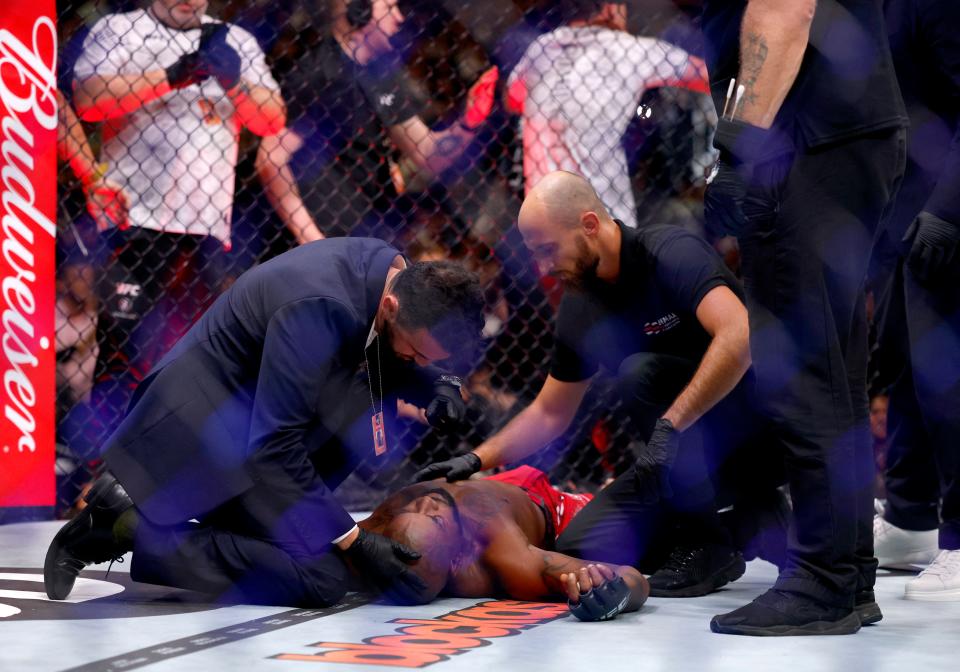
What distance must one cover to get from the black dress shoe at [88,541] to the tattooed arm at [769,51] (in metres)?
1.32

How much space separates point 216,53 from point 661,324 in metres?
1.54

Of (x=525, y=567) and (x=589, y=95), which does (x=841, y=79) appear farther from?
(x=589, y=95)

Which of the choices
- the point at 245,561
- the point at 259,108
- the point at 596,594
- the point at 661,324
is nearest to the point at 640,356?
the point at 661,324

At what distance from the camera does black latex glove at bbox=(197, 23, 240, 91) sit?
3277 mm

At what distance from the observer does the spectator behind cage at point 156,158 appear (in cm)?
326

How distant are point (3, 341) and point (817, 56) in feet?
7.11

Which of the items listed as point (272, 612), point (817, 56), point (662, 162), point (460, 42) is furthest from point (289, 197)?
point (817, 56)

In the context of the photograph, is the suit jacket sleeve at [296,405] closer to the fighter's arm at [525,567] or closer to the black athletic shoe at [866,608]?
the fighter's arm at [525,567]

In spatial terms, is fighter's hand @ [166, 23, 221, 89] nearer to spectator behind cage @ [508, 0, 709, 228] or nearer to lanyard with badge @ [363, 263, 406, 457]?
spectator behind cage @ [508, 0, 709, 228]

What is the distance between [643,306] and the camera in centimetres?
248

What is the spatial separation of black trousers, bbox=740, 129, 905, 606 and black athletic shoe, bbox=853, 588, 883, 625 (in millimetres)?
119

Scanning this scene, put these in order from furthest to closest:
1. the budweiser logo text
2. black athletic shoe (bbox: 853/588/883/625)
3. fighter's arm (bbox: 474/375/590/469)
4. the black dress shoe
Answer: the budweiser logo text
fighter's arm (bbox: 474/375/590/469)
the black dress shoe
black athletic shoe (bbox: 853/588/883/625)

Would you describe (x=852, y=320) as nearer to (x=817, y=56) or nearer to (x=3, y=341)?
(x=817, y=56)

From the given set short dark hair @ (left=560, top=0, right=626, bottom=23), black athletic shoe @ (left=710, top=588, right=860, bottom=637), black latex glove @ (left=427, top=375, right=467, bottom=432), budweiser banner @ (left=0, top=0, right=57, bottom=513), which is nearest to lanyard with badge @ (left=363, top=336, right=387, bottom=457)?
black latex glove @ (left=427, top=375, right=467, bottom=432)
